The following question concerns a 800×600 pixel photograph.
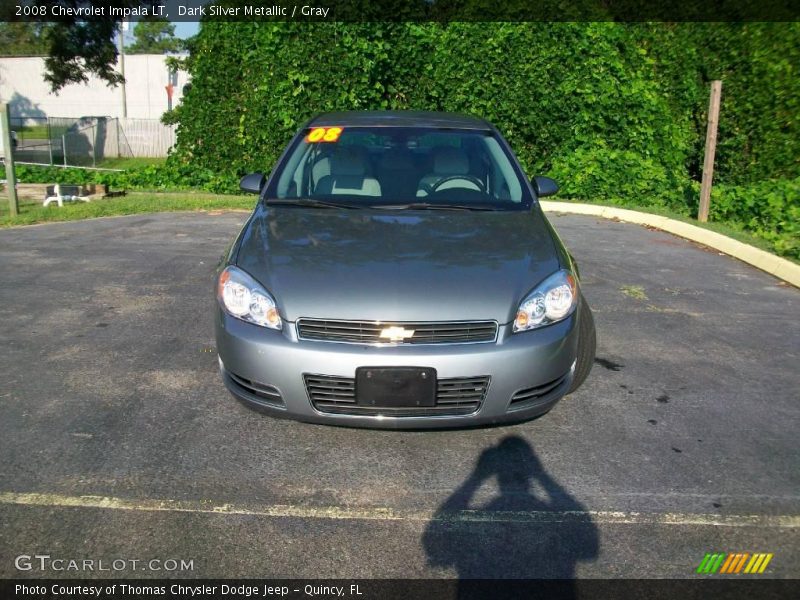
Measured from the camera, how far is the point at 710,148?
10766 mm

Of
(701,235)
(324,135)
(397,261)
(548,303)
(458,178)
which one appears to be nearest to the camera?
(548,303)

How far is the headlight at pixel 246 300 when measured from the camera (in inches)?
135

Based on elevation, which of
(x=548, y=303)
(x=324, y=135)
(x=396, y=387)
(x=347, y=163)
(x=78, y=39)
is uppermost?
(x=78, y=39)

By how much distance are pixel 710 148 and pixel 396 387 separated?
918 cm

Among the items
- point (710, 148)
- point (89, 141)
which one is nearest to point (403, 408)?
point (710, 148)

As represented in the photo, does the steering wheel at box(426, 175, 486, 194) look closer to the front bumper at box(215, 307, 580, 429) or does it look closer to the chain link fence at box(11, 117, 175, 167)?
the front bumper at box(215, 307, 580, 429)

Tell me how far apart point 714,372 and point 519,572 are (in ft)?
8.80

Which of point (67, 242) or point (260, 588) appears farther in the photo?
point (67, 242)

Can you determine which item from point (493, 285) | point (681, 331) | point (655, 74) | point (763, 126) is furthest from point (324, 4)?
point (493, 285)

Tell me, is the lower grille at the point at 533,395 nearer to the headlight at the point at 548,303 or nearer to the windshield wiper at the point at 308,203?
the headlight at the point at 548,303

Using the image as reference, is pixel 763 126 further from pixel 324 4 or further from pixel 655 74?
pixel 324 4

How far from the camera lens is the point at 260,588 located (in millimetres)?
2598

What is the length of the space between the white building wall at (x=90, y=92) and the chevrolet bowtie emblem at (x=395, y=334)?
42318mm

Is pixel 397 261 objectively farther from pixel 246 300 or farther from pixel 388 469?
pixel 388 469
